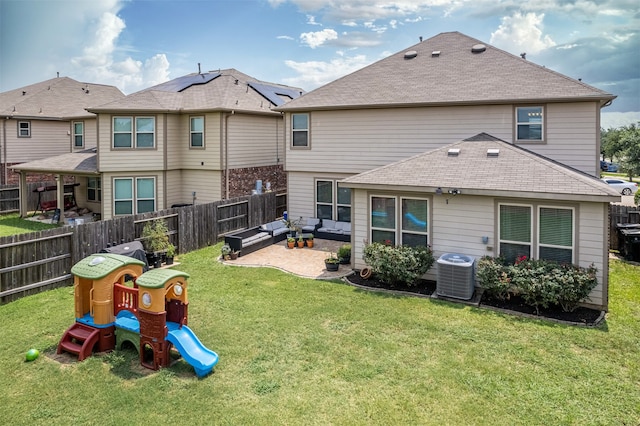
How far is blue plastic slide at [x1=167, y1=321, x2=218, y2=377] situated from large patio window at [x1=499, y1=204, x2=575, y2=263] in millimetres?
7290

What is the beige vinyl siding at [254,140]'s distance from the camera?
1902cm

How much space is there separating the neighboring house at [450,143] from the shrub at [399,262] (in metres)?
0.54

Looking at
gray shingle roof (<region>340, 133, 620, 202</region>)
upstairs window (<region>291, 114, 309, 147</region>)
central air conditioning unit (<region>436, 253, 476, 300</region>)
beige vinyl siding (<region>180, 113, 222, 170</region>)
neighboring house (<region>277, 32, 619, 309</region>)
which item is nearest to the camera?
gray shingle roof (<region>340, 133, 620, 202</region>)

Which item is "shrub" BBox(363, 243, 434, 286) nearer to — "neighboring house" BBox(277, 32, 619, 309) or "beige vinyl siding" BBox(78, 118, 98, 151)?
"neighboring house" BBox(277, 32, 619, 309)

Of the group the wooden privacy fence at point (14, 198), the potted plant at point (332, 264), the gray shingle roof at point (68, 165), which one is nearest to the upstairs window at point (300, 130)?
the potted plant at point (332, 264)

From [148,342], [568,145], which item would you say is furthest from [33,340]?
[568,145]

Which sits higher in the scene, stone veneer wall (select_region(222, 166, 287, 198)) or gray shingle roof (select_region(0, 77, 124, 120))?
gray shingle roof (select_region(0, 77, 124, 120))

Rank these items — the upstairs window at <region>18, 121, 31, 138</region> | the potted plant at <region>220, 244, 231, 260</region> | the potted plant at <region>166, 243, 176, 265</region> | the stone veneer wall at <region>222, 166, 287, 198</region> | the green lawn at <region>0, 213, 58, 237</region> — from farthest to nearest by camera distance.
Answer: the upstairs window at <region>18, 121, 31, 138</region>
the stone veneer wall at <region>222, 166, 287, 198</region>
the green lawn at <region>0, 213, 58, 237</region>
the potted plant at <region>220, 244, 231, 260</region>
the potted plant at <region>166, 243, 176, 265</region>

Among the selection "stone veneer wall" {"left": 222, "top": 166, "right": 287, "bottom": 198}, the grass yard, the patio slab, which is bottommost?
the grass yard

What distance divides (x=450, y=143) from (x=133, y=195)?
1345cm

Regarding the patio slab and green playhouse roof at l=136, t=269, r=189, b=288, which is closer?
green playhouse roof at l=136, t=269, r=189, b=288

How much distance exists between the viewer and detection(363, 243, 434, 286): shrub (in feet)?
35.5

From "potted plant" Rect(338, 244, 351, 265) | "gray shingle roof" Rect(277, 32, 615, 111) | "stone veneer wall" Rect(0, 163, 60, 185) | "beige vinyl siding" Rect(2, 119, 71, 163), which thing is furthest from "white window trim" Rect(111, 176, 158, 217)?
"beige vinyl siding" Rect(2, 119, 71, 163)

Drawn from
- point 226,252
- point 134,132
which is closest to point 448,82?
point 226,252
